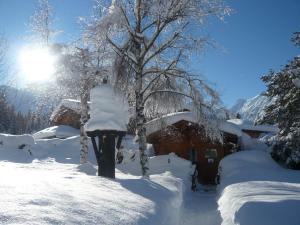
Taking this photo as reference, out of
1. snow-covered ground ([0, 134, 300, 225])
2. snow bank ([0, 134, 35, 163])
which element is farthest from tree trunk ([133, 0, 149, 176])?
snow bank ([0, 134, 35, 163])

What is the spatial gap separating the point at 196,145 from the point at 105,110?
1663 centimetres

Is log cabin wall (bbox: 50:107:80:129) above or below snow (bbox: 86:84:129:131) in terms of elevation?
above

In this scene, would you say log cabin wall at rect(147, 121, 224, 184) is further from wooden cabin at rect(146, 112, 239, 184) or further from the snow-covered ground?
the snow-covered ground

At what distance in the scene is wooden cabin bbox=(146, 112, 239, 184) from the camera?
89.2 ft

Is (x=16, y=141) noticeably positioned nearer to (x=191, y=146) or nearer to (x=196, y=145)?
(x=191, y=146)

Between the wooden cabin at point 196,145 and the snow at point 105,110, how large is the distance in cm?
1470

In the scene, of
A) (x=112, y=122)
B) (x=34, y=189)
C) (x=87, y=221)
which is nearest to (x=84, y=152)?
(x=112, y=122)

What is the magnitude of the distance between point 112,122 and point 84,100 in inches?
339

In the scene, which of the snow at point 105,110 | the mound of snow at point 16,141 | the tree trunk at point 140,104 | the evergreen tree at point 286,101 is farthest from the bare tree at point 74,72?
the mound of snow at point 16,141

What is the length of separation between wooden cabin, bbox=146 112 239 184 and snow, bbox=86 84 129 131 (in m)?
14.7

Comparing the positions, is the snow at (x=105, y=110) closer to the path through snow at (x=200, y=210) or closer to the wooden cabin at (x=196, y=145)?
the path through snow at (x=200, y=210)

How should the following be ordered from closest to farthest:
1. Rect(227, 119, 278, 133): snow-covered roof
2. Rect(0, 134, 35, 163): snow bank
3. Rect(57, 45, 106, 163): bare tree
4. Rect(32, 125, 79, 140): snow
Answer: Rect(57, 45, 106, 163): bare tree
Rect(0, 134, 35, 163): snow bank
Rect(227, 119, 278, 133): snow-covered roof
Rect(32, 125, 79, 140): snow

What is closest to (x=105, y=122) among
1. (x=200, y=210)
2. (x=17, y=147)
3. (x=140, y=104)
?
(x=140, y=104)

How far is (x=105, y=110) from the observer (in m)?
12.1
